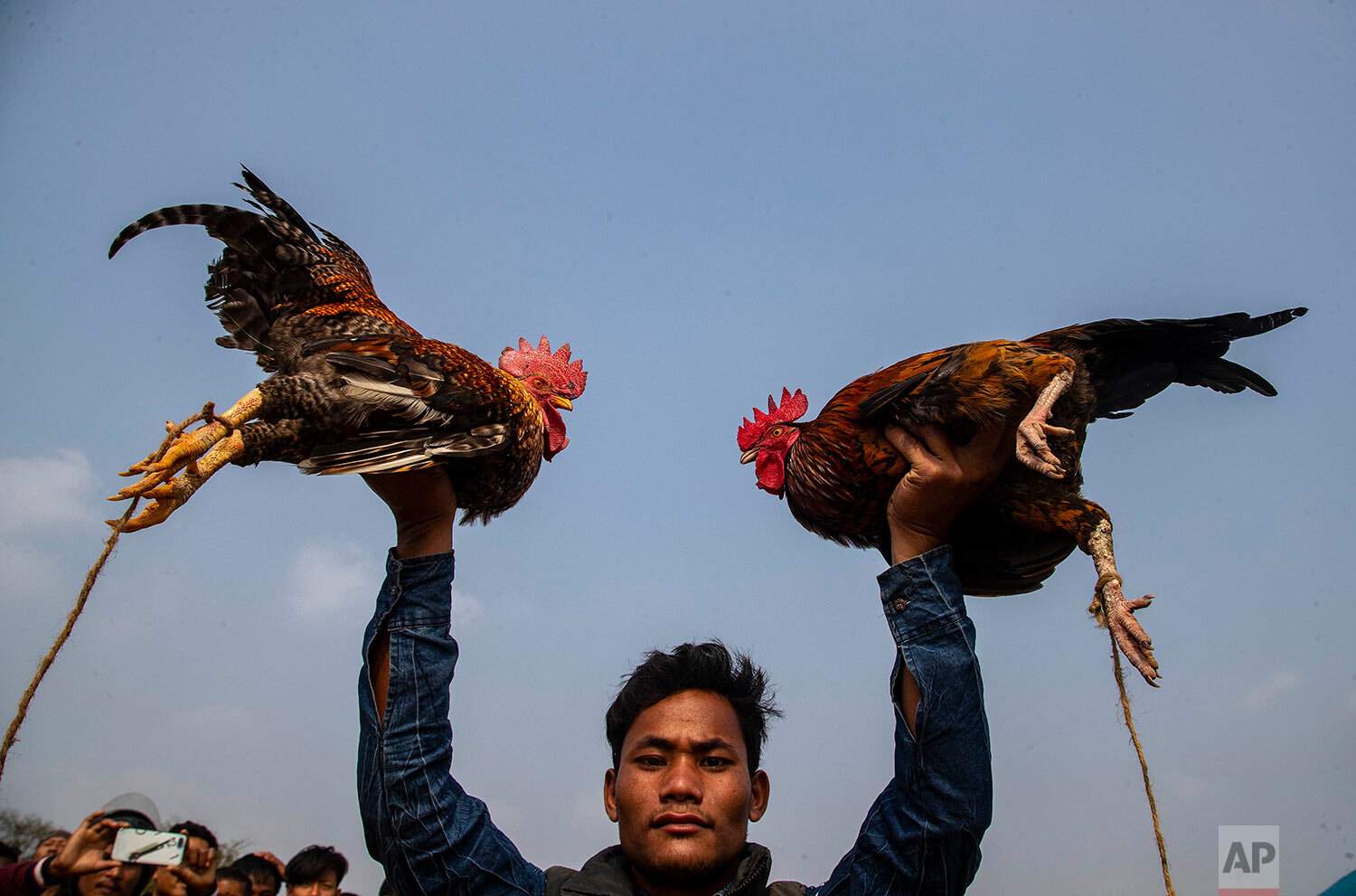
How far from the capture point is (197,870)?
440cm

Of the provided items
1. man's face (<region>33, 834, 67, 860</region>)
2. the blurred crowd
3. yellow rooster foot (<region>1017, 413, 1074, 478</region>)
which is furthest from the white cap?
yellow rooster foot (<region>1017, 413, 1074, 478</region>)

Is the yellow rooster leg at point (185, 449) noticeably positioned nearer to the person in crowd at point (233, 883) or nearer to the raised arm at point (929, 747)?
the raised arm at point (929, 747)

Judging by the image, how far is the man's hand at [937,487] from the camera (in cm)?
235

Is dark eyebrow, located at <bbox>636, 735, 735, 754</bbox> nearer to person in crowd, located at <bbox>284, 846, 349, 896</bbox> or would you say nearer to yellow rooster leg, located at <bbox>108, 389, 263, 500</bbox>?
yellow rooster leg, located at <bbox>108, 389, 263, 500</bbox>

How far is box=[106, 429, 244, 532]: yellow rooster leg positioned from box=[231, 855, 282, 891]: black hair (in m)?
4.02

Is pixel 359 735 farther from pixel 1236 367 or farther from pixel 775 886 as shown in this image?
pixel 1236 367

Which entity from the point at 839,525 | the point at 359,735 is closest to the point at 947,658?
the point at 839,525

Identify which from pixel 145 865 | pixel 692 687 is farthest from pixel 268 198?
pixel 145 865

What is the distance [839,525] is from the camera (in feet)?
9.77

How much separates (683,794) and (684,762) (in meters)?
0.10

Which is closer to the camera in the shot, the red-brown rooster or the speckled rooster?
the speckled rooster

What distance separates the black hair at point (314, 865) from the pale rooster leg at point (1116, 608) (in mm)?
4626

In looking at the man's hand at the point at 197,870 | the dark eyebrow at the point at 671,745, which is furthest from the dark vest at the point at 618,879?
the man's hand at the point at 197,870

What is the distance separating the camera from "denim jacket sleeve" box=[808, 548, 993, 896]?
199 centimetres
